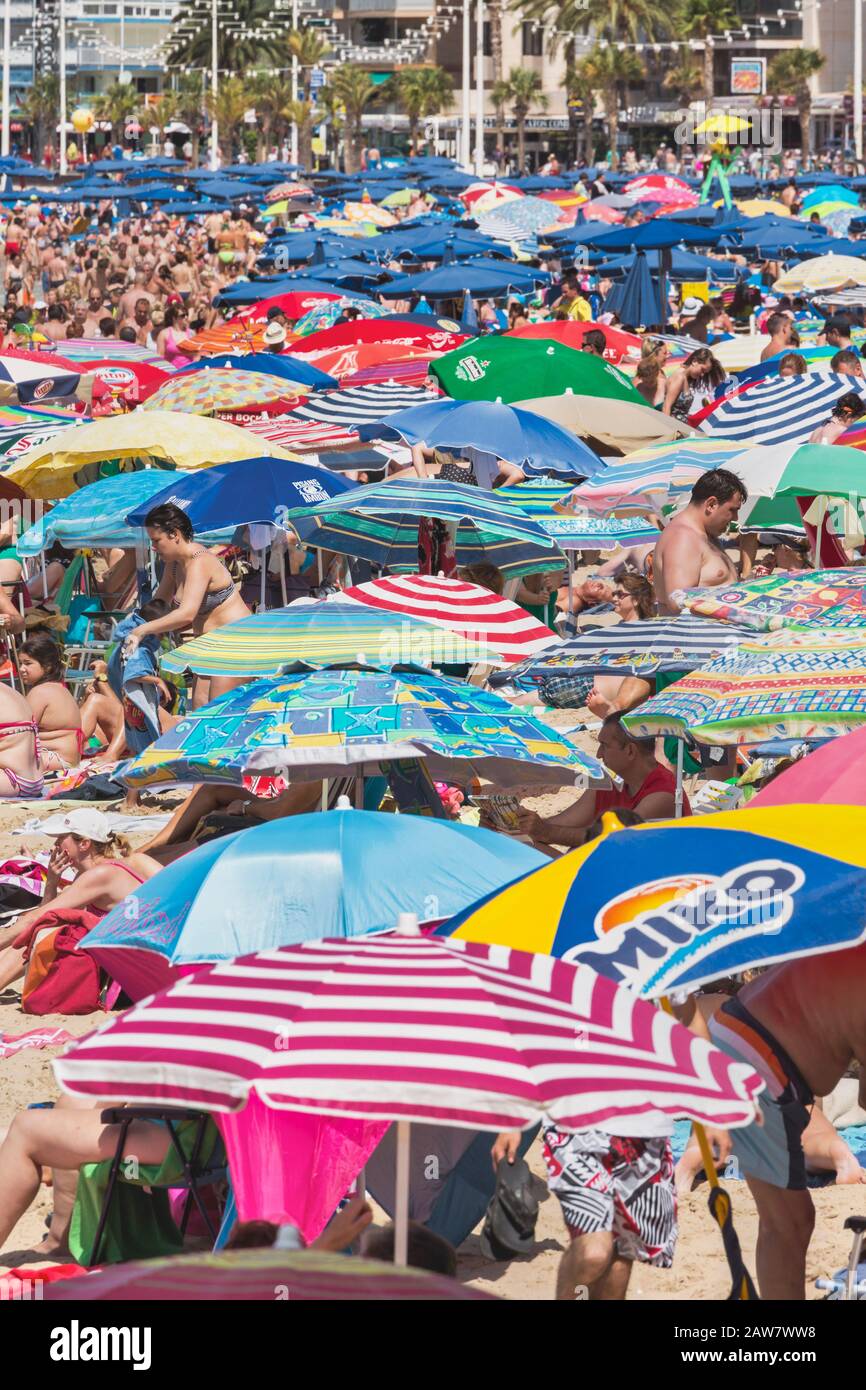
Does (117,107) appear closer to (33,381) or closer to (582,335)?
(582,335)

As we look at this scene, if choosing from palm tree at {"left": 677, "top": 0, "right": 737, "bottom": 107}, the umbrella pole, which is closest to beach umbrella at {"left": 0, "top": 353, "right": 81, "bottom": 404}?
the umbrella pole

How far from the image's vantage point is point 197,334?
20844 millimetres

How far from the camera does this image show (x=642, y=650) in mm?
7266

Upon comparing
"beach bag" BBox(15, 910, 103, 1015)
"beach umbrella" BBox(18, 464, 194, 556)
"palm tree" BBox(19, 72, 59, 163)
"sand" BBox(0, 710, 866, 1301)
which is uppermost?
"palm tree" BBox(19, 72, 59, 163)

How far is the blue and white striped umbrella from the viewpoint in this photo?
12172mm

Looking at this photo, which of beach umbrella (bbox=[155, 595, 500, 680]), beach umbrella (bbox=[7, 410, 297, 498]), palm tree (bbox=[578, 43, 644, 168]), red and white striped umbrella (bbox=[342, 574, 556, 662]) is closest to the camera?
beach umbrella (bbox=[155, 595, 500, 680])

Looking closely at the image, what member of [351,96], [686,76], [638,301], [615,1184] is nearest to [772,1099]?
[615,1184]

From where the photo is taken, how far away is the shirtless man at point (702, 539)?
827 centimetres

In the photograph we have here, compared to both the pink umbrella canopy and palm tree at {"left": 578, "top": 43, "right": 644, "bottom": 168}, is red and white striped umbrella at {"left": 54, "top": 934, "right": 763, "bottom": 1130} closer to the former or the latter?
the pink umbrella canopy

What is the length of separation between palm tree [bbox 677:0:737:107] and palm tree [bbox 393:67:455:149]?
10.0 meters

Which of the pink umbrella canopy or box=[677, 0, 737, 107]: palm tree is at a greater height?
box=[677, 0, 737, 107]: palm tree

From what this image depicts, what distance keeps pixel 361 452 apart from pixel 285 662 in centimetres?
611

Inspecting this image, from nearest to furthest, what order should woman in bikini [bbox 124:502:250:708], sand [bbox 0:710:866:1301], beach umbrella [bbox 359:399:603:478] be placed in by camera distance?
sand [bbox 0:710:866:1301] → woman in bikini [bbox 124:502:250:708] → beach umbrella [bbox 359:399:603:478]

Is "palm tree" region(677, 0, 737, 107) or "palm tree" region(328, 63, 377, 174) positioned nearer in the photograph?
"palm tree" region(677, 0, 737, 107)
